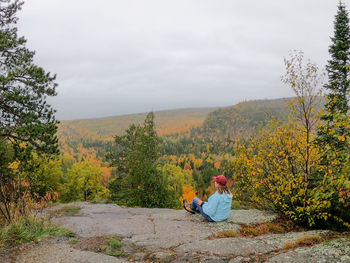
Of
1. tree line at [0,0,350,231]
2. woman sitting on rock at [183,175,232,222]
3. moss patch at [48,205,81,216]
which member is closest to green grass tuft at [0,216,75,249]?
tree line at [0,0,350,231]

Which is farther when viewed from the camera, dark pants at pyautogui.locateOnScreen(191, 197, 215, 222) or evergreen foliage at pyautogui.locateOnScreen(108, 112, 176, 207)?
evergreen foliage at pyautogui.locateOnScreen(108, 112, 176, 207)

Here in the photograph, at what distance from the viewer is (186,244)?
24.7 feet

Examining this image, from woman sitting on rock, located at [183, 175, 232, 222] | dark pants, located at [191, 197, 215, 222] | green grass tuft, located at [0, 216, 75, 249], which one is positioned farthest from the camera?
dark pants, located at [191, 197, 215, 222]

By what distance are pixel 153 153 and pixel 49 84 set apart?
998 centimetres

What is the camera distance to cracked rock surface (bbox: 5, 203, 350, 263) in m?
5.98

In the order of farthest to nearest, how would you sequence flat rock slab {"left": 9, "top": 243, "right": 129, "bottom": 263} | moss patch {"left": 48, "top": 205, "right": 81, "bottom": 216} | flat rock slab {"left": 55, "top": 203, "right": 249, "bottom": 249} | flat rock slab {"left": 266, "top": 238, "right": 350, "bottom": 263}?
moss patch {"left": 48, "top": 205, "right": 81, "bottom": 216} < flat rock slab {"left": 55, "top": 203, "right": 249, "bottom": 249} < flat rock slab {"left": 9, "top": 243, "right": 129, "bottom": 263} < flat rock slab {"left": 266, "top": 238, "right": 350, "bottom": 263}

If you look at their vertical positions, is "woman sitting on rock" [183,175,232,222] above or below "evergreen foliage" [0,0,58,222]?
below

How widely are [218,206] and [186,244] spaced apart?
8.26 feet

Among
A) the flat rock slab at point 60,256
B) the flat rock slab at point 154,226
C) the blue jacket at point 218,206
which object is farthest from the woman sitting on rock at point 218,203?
the flat rock slab at point 60,256

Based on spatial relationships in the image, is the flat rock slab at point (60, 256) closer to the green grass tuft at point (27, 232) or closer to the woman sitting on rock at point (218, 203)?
the green grass tuft at point (27, 232)

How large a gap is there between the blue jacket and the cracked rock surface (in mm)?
344

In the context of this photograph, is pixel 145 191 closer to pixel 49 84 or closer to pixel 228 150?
pixel 49 84

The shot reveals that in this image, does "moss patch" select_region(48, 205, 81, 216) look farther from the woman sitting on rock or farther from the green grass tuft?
the woman sitting on rock

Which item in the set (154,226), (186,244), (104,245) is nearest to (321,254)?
(186,244)
